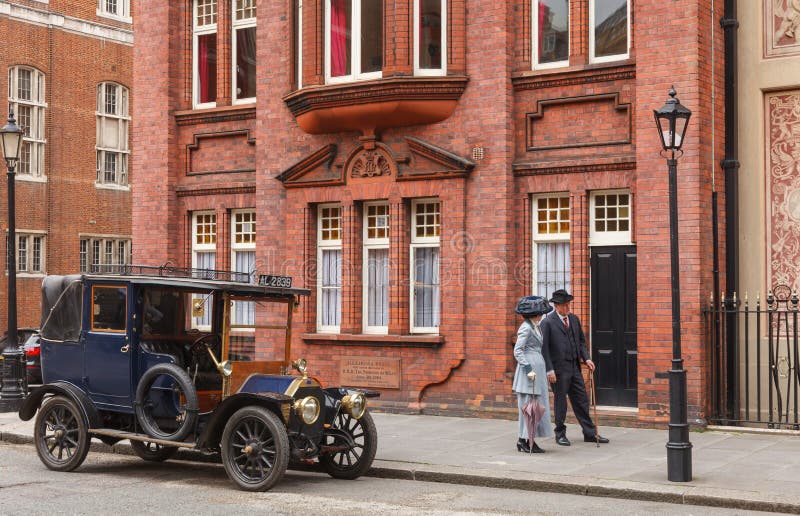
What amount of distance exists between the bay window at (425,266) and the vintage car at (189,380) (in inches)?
195

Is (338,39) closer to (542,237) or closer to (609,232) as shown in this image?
(542,237)

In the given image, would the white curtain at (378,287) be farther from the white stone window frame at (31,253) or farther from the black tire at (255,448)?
the white stone window frame at (31,253)

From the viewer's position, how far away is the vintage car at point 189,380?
10.9 meters

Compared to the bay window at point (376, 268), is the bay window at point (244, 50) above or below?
above

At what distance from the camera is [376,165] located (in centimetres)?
1744

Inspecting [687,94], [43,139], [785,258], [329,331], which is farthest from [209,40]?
[43,139]

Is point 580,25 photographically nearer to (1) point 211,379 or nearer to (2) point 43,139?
(1) point 211,379

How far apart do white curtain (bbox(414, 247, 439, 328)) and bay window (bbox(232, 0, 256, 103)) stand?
459cm

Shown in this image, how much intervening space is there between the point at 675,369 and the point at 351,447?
3.44 metres

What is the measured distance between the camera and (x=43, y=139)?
117 ft

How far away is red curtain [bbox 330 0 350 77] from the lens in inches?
695

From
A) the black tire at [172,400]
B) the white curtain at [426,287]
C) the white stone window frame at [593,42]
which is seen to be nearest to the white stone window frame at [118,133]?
the white curtain at [426,287]

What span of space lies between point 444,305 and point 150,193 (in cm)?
660

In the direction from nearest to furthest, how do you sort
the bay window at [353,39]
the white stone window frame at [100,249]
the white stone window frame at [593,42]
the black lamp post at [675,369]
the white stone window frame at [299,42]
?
the black lamp post at [675,369]
the white stone window frame at [593,42]
the bay window at [353,39]
the white stone window frame at [299,42]
the white stone window frame at [100,249]
